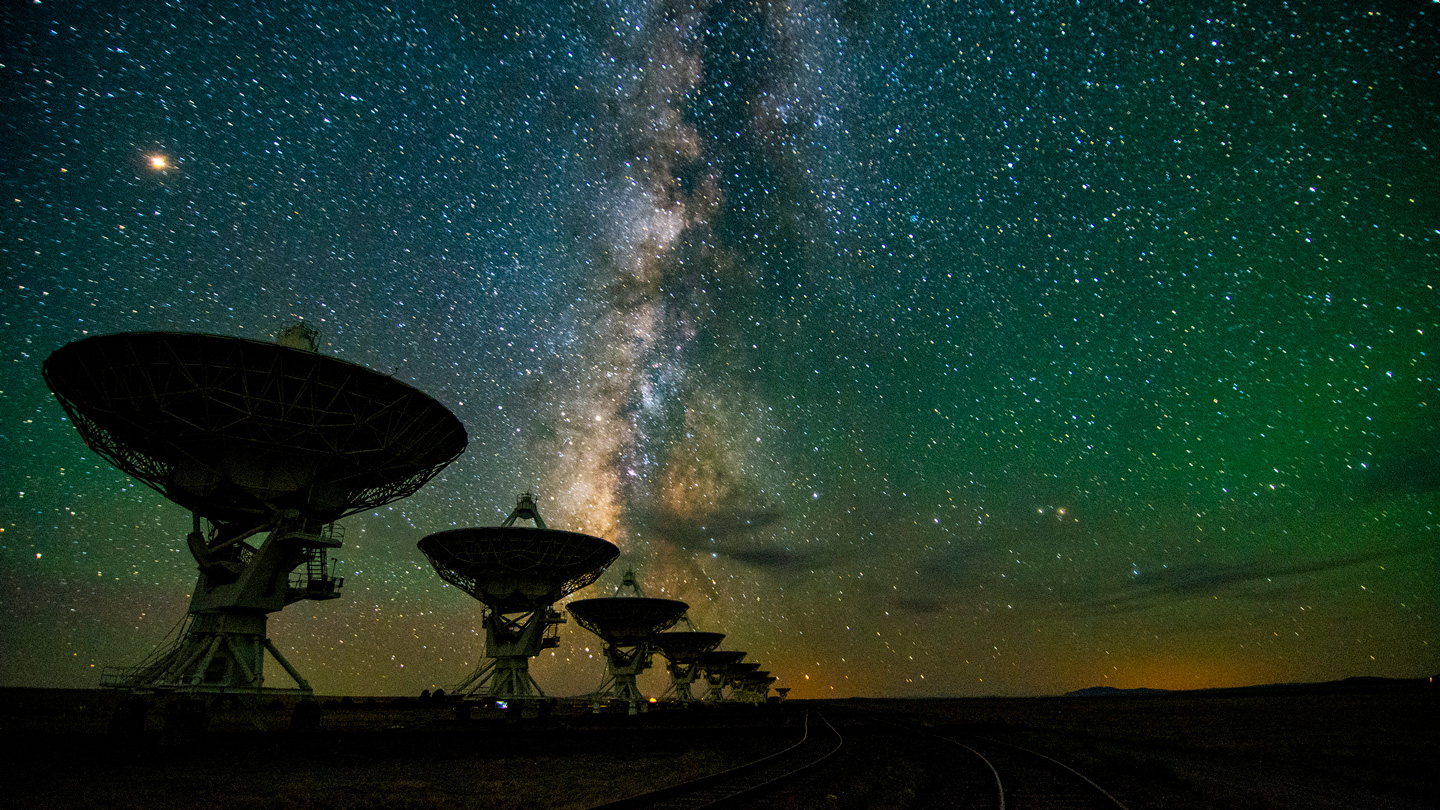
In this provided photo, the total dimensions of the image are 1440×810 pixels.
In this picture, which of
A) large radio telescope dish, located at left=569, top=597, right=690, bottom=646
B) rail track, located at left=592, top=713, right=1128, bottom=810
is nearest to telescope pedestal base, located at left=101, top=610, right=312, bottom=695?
rail track, located at left=592, top=713, right=1128, bottom=810

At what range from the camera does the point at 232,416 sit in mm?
19750

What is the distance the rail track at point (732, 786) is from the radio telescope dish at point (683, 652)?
143 feet

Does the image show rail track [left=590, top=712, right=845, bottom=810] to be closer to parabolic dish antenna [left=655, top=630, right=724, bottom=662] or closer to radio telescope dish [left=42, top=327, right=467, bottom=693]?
radio telescope dish [left=42, top=327, right=467, bottom=693]

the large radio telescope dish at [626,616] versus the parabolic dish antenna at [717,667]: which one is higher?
the large radio telescope dish at [626,616]

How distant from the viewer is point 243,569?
21016mm

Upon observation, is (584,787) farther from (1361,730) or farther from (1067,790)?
(1361,730)

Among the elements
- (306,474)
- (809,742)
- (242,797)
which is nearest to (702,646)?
(809,742)

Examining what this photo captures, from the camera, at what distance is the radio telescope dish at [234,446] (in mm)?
19141

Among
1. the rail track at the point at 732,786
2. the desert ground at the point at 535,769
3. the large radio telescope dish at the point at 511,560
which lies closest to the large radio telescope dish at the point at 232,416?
the desert ground at the point at 535,769

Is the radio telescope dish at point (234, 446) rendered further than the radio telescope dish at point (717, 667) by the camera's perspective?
No

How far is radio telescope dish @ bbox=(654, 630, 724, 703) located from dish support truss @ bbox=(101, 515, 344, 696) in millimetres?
39878

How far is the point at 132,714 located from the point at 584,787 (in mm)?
12044

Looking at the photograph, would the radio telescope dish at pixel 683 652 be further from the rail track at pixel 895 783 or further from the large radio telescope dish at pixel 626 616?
the rail track at pixel 895 783

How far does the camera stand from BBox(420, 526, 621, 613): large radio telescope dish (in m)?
33.2
